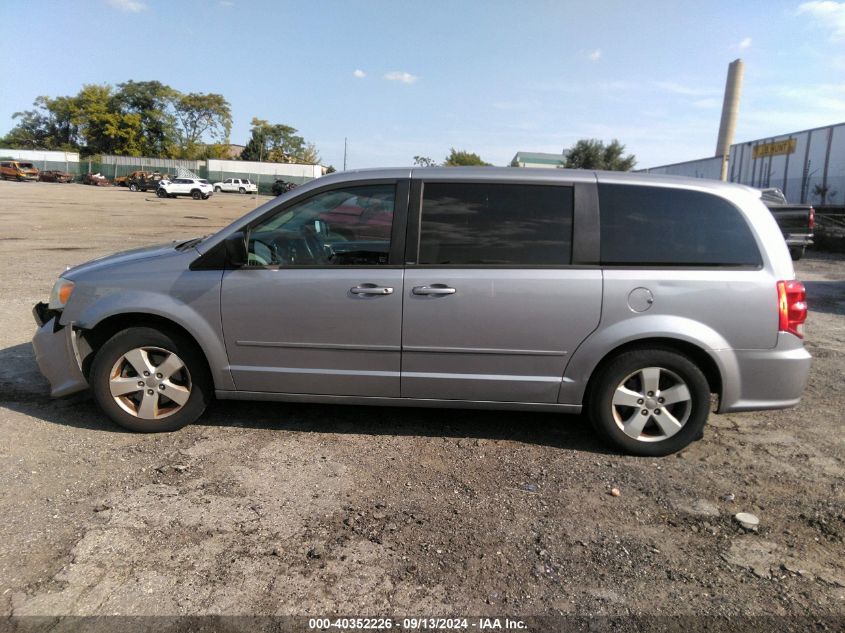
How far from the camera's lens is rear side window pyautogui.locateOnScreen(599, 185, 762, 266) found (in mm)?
3902

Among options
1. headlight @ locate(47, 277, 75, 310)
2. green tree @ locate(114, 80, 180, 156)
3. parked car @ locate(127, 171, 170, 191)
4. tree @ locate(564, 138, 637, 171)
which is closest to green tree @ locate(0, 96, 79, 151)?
green tree @ locate(114, 80, 180, 156)

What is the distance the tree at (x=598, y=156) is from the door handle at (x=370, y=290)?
183 feet

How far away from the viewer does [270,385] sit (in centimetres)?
416

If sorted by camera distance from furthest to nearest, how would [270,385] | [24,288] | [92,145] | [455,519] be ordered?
[92,145] → [24,288] → [270,385] → [455,519]

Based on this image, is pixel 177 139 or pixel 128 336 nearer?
pixel 128 336

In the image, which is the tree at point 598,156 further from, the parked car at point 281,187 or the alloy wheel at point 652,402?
the alloy wheel at point 652,402

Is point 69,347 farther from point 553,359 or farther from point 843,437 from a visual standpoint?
point 843,437

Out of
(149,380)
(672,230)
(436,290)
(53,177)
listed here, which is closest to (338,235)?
(436,290)

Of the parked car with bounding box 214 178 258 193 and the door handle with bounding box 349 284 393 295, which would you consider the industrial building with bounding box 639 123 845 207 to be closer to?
the door handle with bounding box 349 284 393 295

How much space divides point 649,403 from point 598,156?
57007 millimetres

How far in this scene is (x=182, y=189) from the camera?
47.1 metres

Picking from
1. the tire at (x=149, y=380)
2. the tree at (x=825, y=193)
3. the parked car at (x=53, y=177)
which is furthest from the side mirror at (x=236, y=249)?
the parked car at (x=53, y=177)

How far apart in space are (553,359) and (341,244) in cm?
164

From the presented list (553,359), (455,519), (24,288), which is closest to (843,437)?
(553,359)
